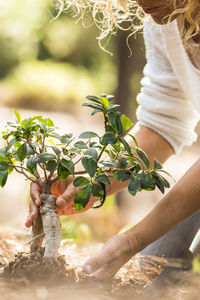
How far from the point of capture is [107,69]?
52.6 ft

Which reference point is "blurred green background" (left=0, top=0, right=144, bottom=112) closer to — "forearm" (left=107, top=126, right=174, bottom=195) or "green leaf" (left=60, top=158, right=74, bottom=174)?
"forearm" (left=107, top=126, right=174, bottom=195)

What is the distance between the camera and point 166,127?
6.29ft

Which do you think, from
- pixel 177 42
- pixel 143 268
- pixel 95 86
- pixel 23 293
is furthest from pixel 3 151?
pixel 95 86

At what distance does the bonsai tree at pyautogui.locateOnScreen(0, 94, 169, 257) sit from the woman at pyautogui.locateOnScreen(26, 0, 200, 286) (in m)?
0.06

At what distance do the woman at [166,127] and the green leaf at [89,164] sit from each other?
0.17 metres

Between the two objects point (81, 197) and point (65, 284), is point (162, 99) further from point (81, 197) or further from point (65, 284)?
point (65, 284)

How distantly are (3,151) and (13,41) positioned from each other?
12456 mm

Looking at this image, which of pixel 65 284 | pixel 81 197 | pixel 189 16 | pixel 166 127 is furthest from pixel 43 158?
pixel 166 127

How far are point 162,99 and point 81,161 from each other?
2.48ft

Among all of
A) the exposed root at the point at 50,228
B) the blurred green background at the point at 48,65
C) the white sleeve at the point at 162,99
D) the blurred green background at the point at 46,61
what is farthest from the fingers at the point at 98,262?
the blurred green background at the point at 46,61

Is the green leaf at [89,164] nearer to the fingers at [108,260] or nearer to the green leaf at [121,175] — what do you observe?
the green leaf at [121,175]

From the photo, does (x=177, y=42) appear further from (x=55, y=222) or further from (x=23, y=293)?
(x=23, y=293)

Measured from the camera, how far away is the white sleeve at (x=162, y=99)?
74.9 inches

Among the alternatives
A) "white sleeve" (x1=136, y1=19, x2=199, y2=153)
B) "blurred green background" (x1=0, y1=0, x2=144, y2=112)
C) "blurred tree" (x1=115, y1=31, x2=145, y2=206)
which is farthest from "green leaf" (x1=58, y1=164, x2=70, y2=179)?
"blurred green background" (x1=0, y1=0, x2=144, y2=112)
